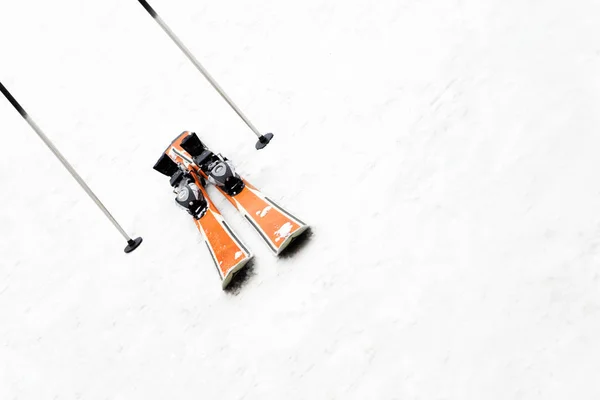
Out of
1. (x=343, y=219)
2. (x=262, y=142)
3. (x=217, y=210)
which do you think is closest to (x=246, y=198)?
(x=217, y=210)

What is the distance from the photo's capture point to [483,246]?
5016 millimetres

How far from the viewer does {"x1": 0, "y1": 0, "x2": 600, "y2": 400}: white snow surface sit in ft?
15.5

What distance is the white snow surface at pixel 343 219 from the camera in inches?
185

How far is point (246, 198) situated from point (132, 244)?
1.78 metres

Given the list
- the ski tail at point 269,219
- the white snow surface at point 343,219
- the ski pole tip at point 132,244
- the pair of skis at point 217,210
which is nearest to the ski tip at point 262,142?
the white snow surface at point 343,219

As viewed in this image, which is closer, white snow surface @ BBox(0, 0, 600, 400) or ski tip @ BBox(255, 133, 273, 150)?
white snow surface @ BBox(0, 0, 600, 400)

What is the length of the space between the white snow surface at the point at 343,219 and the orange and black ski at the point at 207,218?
255 millimetres

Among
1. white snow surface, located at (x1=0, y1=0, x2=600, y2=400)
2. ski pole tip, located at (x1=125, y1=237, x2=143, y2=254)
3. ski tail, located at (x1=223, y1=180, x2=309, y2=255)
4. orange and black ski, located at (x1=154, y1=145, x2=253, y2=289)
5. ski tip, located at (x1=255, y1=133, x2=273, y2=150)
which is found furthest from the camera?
ski tip, located at (x1=255, y1=133, x2=273, y2=150)

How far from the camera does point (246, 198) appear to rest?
20.7 feet

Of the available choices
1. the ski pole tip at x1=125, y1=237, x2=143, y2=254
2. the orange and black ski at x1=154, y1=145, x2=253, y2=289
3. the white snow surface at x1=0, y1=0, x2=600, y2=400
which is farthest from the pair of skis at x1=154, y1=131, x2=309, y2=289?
the ski pole tip at x1=125, y1=237, x2=143, y2=254

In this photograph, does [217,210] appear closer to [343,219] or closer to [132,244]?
[132,244]

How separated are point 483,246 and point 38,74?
9.46m

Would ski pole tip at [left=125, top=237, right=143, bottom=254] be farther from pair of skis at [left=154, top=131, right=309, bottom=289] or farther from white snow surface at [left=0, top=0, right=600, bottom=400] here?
pair of skis at [left=154, top=131, right=309, bottom=289]

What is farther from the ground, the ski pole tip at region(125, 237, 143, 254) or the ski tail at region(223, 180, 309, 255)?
the ski pole tip at region(125, 237, 143, 254)
